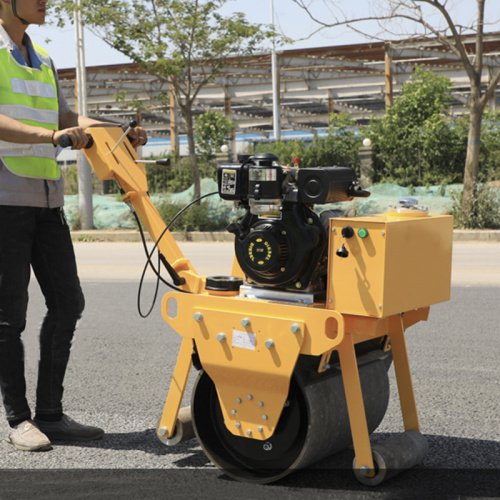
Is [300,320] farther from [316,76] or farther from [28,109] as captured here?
[316,76]

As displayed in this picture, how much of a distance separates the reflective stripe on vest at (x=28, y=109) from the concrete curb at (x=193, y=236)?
12.4 metres

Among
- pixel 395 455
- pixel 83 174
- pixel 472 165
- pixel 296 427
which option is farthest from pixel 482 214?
pixel 296 427

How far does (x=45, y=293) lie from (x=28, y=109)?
90cm

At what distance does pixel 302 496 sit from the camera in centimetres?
313

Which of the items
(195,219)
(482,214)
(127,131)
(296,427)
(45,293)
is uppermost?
(127,131)

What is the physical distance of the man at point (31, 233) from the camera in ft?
12.1

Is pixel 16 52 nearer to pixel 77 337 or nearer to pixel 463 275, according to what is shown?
pixel 77 337

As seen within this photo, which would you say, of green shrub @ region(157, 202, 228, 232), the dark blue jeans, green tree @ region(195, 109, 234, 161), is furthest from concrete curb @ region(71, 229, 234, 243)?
green tree @ region(195, 109, 234, 161)

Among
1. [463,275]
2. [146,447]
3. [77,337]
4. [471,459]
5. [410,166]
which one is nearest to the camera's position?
[471,459]

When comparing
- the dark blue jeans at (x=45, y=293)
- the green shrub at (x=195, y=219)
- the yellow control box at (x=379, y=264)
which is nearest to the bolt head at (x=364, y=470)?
the yellow control box at (x=379, y=264)

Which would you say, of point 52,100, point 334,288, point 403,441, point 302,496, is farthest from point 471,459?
point 52,100

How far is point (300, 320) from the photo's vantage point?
3080 millimetres

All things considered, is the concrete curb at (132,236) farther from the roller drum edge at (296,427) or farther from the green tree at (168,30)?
the roller drum edge at (296,427)

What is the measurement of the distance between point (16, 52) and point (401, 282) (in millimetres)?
2110
